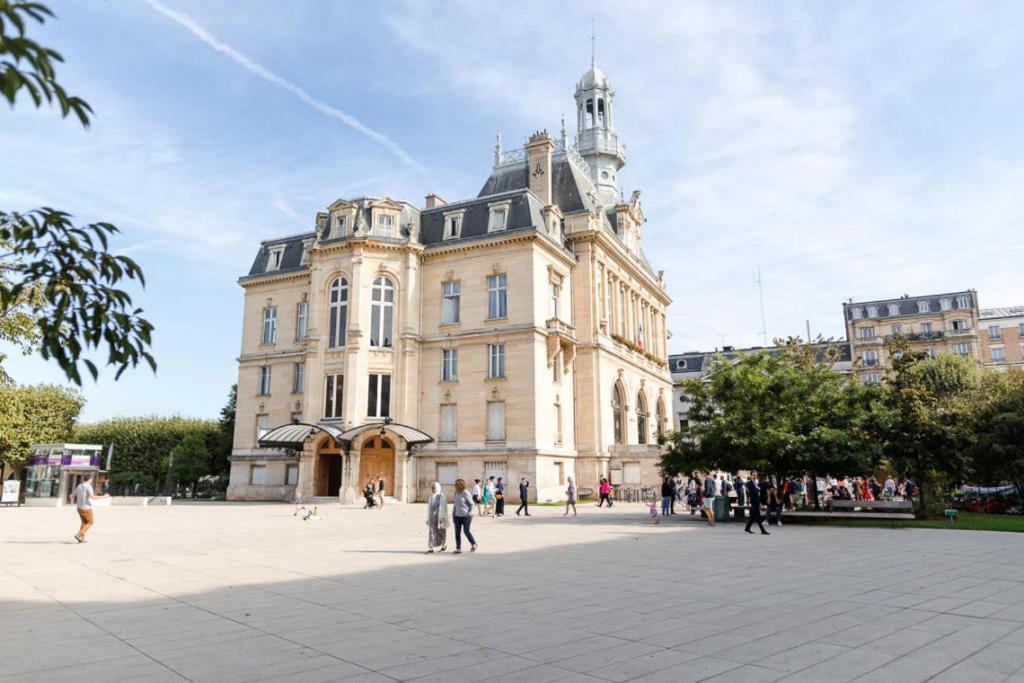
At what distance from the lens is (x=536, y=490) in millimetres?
38250

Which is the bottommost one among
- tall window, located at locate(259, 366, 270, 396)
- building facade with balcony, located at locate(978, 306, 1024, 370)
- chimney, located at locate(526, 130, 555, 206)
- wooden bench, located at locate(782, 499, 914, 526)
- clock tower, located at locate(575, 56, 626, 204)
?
wooden bench, located at locate(782, 499, 914, 526)

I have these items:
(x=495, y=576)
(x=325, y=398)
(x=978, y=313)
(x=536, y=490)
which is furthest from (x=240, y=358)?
(x=978, y=313)

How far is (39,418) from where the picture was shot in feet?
163

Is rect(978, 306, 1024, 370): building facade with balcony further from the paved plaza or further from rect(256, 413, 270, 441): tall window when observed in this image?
rect(256, 413, 270, 441): tall window

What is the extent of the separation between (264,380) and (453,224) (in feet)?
58.0

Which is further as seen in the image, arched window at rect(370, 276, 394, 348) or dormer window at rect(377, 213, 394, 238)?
dormer window at rect(377, 213, 394, 238)

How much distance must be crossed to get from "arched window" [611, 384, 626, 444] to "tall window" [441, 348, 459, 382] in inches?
510

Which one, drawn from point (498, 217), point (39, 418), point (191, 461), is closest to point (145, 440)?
point (191, 461)

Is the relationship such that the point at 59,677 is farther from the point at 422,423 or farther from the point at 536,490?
the point at 422,423

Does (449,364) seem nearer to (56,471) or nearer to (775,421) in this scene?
(775,421)

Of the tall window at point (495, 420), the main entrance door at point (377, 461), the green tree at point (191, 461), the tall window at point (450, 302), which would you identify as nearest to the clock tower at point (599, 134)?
the tall window at point (450, 302)

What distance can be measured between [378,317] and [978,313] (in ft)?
253

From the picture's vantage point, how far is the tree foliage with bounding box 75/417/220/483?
56.8 metres

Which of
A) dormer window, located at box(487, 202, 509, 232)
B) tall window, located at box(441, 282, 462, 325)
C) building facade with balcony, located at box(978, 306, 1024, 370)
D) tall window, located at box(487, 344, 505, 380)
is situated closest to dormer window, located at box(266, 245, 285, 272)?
tall window, located at box(441, 282, 462, 325)
